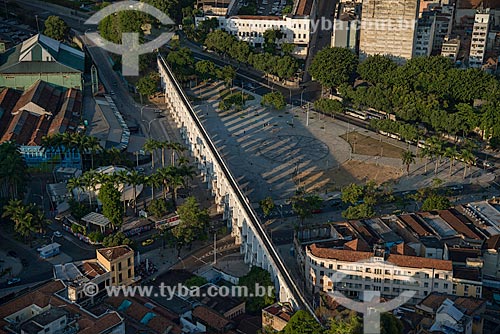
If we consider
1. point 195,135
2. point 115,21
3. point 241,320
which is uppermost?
point 115,21

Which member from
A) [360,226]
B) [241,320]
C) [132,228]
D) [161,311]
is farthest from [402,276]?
[132,228]

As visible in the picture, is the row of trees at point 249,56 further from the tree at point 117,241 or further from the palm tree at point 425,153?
the tree at point 117,241

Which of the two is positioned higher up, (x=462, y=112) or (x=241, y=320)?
(x=462, y=112)

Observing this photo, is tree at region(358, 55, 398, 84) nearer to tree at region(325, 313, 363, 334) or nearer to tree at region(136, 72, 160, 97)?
tree at region(136, 72, 160, 97)

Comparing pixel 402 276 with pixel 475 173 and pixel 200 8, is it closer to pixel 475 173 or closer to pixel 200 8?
pixel 475 173

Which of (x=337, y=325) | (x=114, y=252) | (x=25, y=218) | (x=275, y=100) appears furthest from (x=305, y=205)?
(x=275, y=100)

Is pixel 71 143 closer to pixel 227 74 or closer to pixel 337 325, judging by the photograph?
pixel 227 74

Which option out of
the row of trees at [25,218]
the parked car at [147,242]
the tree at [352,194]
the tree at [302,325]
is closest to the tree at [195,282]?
the parked car at [147,242]
